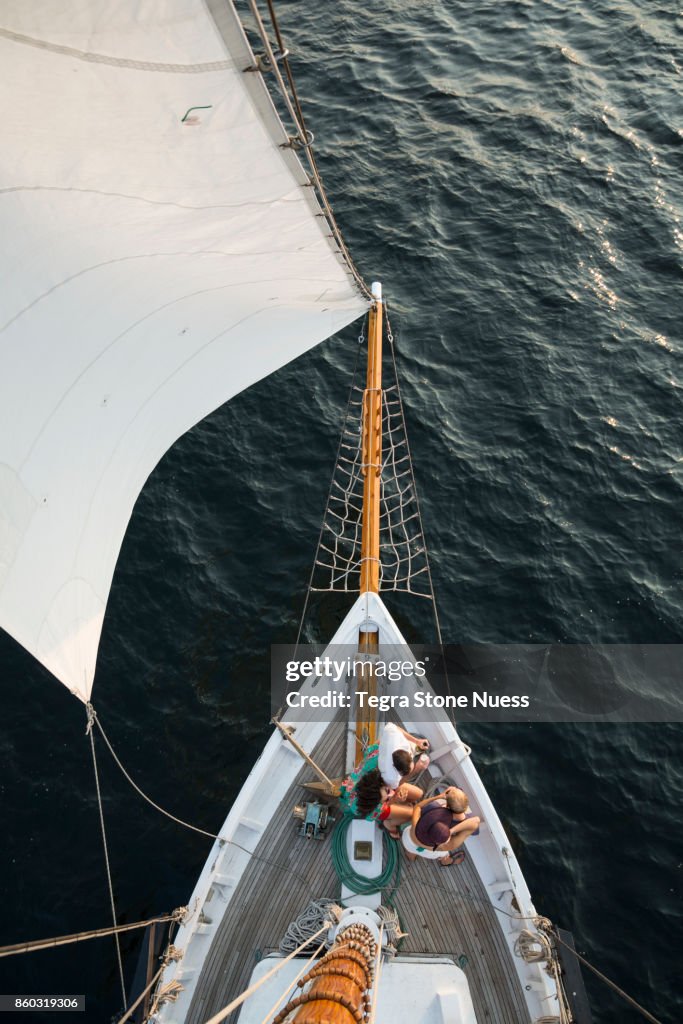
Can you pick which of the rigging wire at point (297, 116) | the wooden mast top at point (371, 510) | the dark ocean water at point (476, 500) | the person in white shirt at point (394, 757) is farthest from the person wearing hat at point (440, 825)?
the rigging wire at point (297, 116)

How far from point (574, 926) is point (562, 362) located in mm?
11871

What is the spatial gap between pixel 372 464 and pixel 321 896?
242 inches

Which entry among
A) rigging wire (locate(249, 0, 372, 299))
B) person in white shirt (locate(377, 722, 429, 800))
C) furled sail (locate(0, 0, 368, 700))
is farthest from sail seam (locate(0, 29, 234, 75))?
person in white shirt (locate(377, 722, 429, 800))

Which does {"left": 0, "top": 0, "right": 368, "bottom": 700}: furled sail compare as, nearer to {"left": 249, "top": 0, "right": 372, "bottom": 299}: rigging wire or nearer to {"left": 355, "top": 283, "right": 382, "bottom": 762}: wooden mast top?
{"left": 249, "top": 0, "right": 372, "bottom": 299}: rigging wire

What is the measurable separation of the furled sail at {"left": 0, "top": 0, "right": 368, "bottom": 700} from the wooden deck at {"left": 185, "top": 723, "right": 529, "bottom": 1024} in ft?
14.2

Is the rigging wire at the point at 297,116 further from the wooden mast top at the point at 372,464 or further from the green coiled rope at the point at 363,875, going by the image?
the green coiled rope at the point at 363,875

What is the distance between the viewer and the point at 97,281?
7.08 meters

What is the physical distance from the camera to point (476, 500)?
1595 cm

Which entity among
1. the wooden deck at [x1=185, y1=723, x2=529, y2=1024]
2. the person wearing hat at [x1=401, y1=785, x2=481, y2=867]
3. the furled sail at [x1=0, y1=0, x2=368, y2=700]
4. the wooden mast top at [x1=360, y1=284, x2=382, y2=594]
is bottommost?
the wooden deck at [x1=185, y1=723, x2=529, y2=1024]

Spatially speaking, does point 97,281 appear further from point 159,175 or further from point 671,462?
point 671,462

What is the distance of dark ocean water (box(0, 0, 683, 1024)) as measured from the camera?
1170cm

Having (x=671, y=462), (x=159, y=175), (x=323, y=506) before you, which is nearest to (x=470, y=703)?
(x=323, y=506)

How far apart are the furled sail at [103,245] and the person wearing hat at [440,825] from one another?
14.6 ft

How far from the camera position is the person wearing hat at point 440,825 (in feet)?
29.7
